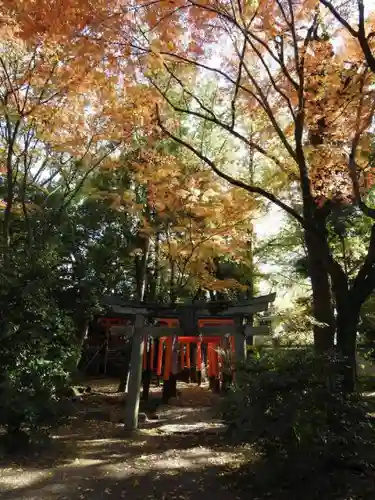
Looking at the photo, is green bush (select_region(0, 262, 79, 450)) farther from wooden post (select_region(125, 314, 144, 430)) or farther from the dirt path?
wooden post (select_region(125, 314, 144, 430))

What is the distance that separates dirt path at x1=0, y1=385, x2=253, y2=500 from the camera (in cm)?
454

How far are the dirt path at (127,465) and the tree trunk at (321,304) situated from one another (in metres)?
2.08

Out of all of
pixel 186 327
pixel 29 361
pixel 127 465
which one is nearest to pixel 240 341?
pixel 186 327

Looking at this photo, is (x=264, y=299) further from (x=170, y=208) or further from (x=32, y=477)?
(x=32, y=477)

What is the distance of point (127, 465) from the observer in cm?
560

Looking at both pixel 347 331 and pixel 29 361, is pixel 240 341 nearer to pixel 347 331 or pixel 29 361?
pixel 347 331

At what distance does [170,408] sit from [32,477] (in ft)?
18.1

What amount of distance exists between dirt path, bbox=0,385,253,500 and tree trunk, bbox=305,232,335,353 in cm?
208

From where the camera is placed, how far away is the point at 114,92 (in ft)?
22.5

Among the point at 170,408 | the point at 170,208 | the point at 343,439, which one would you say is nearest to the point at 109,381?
the point at 170,408

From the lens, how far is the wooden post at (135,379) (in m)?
7.92

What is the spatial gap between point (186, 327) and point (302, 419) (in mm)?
4965

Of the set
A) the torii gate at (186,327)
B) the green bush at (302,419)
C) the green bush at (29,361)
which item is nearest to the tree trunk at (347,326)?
the green bush at (302,419)

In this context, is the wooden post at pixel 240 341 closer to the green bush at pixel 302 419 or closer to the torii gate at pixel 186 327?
the torii gate at pixel 186 327
